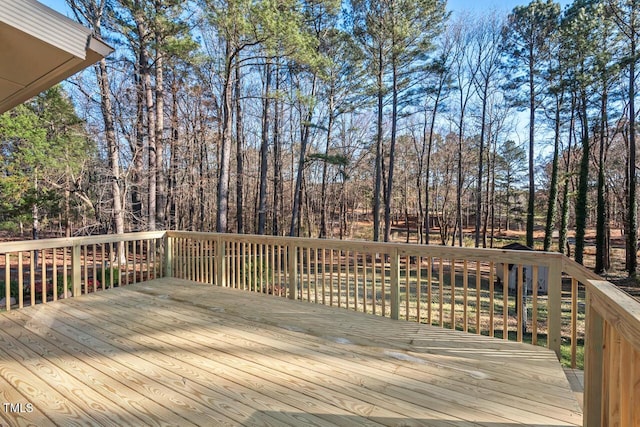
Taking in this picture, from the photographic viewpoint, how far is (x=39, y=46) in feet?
6.79

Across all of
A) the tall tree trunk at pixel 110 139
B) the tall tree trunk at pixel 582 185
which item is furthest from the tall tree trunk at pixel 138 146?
the tall tree trunk at pixel 582 185

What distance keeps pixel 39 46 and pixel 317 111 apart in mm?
12628

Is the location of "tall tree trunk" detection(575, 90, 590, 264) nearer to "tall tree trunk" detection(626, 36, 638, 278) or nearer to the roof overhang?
"tall tree trunk" detection(626, 36, 638, 278)

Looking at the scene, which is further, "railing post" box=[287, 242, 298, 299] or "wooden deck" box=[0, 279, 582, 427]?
"railing post" box=[287, 242, 298, 299]

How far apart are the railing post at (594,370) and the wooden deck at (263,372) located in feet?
1.11

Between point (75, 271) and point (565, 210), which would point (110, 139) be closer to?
point (75, 271)

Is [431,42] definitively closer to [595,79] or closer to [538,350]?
[595,79]

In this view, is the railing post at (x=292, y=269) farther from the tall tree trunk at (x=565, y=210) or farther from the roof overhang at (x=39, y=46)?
the tall tree trunk at (x=565, y=210)

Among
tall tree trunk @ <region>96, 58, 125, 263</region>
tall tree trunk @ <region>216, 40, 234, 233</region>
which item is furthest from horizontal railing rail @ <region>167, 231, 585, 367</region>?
tall tree trunk @ <region>96, 58, 125, 263</region>

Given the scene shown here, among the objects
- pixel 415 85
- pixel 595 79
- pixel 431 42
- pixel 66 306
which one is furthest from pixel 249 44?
pixel 595 79

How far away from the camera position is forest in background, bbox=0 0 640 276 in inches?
323

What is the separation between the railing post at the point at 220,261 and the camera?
15.1 feet

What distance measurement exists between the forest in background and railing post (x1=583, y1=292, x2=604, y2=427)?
301 inches

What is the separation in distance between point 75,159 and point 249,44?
5570 mm
